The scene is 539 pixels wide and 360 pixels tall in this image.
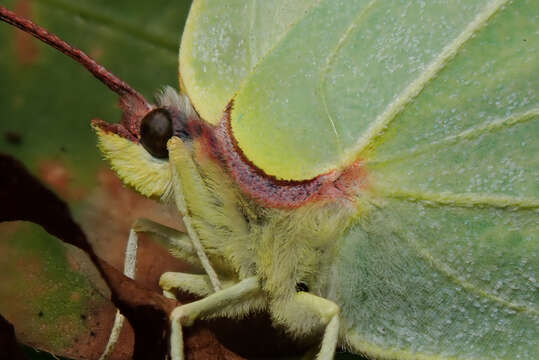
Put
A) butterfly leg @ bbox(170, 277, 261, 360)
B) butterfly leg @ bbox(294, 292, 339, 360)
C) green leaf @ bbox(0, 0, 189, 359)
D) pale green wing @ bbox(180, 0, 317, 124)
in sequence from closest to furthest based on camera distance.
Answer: butterfly leg @ bbox(170, 277, 261, 360)
butterfly leg @ bbox(294, 292, 339, 360)
pale green wing @ bbox(180, 0, 317, 124)
green leaf @ bbox(0, 0, 189, 359)

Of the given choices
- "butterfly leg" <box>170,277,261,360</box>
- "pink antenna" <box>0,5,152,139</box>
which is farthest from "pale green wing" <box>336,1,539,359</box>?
"pink antenna" <box>0,5,152,139</box>

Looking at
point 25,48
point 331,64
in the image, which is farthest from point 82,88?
point 331,64

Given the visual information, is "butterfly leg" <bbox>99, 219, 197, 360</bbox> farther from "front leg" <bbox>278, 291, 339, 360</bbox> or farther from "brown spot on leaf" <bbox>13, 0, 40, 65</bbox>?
"brown spot on leaf" <bbox>13, 0, 40, 65</bbox>

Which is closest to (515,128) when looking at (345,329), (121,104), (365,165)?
(365,165)

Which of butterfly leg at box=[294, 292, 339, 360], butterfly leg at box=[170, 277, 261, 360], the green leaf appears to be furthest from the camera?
the green leaf

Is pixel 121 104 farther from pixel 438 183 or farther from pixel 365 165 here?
pixel 438 183

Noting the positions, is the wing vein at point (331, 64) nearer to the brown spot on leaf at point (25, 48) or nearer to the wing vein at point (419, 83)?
the wing vein at point (419, 83)
